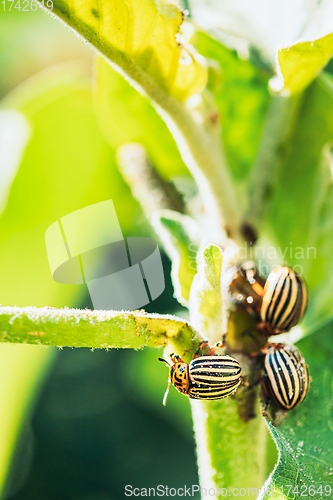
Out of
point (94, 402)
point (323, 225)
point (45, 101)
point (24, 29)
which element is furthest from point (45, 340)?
point (24, 29)

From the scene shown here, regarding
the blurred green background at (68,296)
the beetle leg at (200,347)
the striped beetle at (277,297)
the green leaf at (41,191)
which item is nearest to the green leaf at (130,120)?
the blurred green background at (68,296)

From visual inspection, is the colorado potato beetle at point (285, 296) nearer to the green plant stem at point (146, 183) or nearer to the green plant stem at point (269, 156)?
the green plant stem at point (269, 156)

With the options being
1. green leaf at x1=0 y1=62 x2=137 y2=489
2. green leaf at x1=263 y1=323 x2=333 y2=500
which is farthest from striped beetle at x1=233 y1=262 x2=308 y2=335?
green leaf at x1=0 y1=62 x2=137 y2=489

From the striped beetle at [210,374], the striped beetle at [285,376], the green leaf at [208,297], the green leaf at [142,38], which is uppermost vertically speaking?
the green leaf at [142,38]

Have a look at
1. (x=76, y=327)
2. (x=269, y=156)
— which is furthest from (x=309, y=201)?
(x=76, y=327)

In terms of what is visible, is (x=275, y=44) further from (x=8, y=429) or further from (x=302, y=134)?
(x=8, y=429)

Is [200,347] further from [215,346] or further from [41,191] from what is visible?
[41,191]
